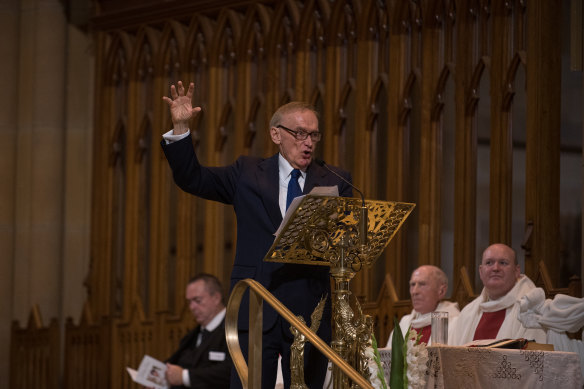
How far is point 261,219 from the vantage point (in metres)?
4.57

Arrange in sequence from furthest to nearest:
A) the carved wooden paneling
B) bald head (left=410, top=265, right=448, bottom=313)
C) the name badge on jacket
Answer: the carved wooden paneling
the name badge on jacket
bald head (left=410, top=265, right=448, bottom=313)

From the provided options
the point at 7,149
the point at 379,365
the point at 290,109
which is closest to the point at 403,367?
the point at 379,365

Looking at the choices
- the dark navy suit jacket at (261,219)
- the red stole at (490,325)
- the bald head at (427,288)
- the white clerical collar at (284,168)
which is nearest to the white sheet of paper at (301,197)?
the dark navy suit jacket at (261,219)

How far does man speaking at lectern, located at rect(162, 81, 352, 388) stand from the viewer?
449cm

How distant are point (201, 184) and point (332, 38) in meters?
4.40

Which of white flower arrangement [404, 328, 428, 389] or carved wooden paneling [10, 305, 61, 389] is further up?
white flower arrangement [404, 328, 428, 389]

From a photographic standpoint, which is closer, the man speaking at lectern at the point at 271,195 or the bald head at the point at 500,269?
the man speaking at lectern at the point at 271,195

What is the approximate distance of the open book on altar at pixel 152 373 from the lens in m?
7.55

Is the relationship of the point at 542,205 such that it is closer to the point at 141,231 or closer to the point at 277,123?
the point at 277,123

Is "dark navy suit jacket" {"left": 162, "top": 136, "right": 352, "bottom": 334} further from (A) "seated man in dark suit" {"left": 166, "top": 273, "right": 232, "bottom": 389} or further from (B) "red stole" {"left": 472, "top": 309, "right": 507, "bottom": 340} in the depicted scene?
(A) "seated man in dark suit" {"left": 166, "top": 273, "right": 232, "bottom": 389}

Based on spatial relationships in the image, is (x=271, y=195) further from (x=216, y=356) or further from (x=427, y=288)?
(x=216, y=356)

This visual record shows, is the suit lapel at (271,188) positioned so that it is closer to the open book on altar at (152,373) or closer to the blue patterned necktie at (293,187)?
the blue patterned necktie at (293,187)

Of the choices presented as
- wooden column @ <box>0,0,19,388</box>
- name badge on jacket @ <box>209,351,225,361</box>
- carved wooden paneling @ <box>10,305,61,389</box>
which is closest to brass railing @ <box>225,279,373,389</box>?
name badge on jacket @ <box>209,351,225,361</box>

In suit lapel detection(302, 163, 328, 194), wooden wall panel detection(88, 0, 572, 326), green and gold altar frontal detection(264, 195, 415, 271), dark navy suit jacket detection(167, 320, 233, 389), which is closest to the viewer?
green and gold altar frontal detection(264, 195, 415, 271)
